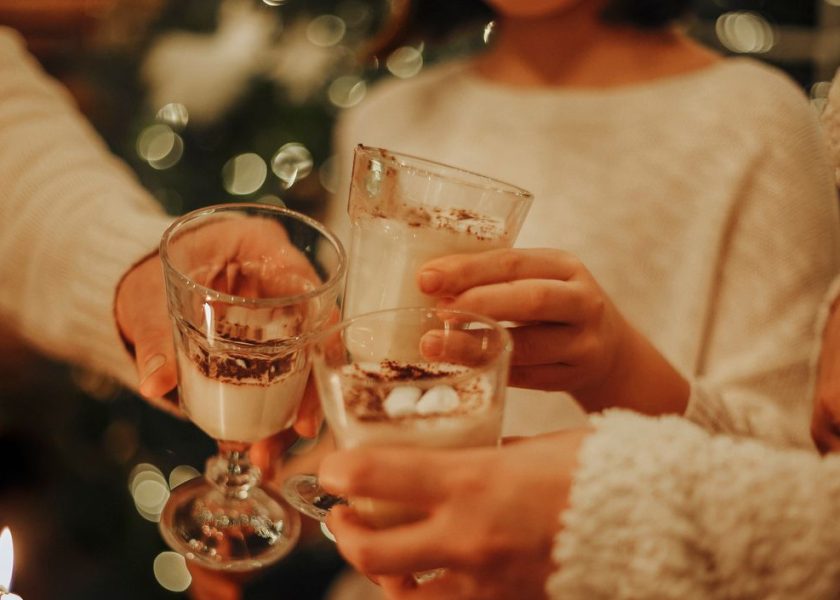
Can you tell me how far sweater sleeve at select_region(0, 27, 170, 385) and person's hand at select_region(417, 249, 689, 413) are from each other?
16.7 inches

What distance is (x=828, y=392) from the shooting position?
27.3 inches

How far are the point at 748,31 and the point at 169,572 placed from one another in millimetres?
1782

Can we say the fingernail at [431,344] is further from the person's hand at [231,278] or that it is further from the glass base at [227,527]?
the glass base at [227,527]

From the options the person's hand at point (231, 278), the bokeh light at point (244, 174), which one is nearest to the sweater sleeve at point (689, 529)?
the person's hand at point (231, 278)

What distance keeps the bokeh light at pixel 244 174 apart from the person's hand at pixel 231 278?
68 centimetres

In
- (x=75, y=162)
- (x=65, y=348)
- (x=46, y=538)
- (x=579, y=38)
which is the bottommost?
(x=46, y=538)

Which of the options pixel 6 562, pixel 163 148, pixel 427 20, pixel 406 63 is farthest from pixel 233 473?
pixel 406 63

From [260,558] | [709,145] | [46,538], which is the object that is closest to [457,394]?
[260,558]

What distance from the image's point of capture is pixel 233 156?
1.47 m

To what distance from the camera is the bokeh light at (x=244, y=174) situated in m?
1.46

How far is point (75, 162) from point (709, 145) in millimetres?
948

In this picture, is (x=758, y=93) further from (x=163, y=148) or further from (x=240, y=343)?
(x=163, y=148)

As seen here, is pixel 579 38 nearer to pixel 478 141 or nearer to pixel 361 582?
pixel 478 141

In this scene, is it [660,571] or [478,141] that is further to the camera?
[478,141]
